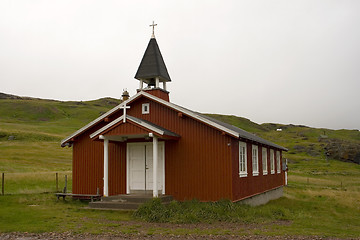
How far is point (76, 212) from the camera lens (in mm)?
14477

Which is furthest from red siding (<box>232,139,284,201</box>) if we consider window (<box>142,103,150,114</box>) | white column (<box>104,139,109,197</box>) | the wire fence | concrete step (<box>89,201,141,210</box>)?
the wire fence

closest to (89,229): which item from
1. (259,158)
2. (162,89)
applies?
(162,89)

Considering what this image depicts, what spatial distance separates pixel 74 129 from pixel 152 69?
72.1m

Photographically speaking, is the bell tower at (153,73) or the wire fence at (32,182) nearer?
the bell tower at (153,73)

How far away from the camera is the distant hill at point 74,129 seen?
6962 cm

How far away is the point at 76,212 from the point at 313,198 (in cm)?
1519

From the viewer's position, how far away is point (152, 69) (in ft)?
59.8

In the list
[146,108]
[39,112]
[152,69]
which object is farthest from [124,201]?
[39,112]

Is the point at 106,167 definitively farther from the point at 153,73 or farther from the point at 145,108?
the point at 153,73

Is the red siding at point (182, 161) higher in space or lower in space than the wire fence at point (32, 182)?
higher

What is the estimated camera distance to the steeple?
18.1 m

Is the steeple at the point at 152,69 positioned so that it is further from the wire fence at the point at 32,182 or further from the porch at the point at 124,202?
the wire fence at the point at 32,182

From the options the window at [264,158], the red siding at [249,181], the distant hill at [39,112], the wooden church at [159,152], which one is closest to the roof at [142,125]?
the wooden church at [159,152]

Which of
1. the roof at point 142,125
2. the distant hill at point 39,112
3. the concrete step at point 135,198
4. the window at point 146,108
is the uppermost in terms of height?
the distant hill at point 39,112
